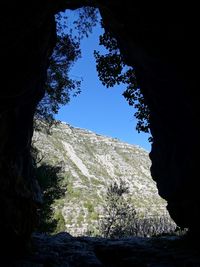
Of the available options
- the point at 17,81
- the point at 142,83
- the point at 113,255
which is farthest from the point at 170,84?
the point at 113,255

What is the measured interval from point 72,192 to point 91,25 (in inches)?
6859

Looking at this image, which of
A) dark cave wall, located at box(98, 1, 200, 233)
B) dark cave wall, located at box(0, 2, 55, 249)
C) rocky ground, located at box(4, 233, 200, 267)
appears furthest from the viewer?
rocky ground, located at box(4, 233, 200, 267)

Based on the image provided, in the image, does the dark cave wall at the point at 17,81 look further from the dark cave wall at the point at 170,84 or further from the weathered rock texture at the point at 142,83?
the dark cave wall at the point at 170,84

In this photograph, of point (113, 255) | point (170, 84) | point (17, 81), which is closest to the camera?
point (17, 81)

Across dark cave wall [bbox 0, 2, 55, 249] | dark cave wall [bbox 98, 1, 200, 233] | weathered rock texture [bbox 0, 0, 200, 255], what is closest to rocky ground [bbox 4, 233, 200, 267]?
weathered rock texture [bbox 0, 0, 200, 255]

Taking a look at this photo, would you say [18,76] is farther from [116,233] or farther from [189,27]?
[116,233]

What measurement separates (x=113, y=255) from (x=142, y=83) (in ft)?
37.9

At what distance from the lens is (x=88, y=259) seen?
1830 centimetres

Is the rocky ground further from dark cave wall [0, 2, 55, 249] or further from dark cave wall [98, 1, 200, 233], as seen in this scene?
dark cave wall [98, 1, 200, 233]

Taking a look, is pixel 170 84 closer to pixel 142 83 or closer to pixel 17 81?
pixel 142 83

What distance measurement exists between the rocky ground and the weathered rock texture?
1596mm

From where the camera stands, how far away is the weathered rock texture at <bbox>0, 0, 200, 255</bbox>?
15969mm

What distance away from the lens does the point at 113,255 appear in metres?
21.0

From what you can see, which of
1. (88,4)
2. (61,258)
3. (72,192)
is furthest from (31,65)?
(72,192)
